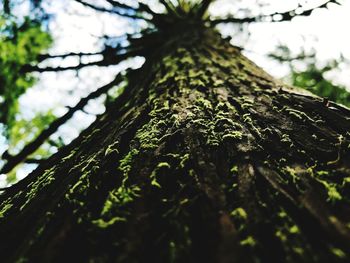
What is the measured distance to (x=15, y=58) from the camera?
353 centimetres

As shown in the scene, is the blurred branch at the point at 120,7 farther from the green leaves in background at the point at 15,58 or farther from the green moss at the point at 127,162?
the green moss at the point at 127,162

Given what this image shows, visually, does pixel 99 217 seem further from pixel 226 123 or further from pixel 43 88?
pixel 43 88

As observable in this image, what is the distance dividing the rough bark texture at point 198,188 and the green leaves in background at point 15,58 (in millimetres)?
2039

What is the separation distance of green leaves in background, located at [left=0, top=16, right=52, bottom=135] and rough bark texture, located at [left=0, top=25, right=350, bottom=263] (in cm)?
204

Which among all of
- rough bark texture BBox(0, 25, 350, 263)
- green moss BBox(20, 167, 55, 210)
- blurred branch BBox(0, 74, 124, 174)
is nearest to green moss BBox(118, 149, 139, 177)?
rough bark texture BBox(0, 25, 350, 263)

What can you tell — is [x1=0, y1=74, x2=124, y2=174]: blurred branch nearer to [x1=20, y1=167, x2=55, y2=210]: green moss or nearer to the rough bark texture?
the rough bark texture

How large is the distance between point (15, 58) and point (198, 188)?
3.25 metres

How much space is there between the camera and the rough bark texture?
3.10 ft

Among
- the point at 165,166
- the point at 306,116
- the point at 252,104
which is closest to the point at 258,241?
the point at 165,166

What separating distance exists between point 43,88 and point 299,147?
365cm

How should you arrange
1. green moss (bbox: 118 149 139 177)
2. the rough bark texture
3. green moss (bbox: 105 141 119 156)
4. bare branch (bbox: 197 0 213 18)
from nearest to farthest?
the rough bark texture < green moss (bbox: 118 149 139 177) < green moss (bbox: 105 141 119 156) < bare branch (bbox: 197 0 213 18)

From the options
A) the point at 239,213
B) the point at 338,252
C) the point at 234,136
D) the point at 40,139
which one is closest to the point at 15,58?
the point at 40,139

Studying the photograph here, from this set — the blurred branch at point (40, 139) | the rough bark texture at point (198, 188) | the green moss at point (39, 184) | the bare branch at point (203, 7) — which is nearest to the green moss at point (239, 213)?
the rough bark texture at point (198, 188)

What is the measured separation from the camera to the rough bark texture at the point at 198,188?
0.95 meters
